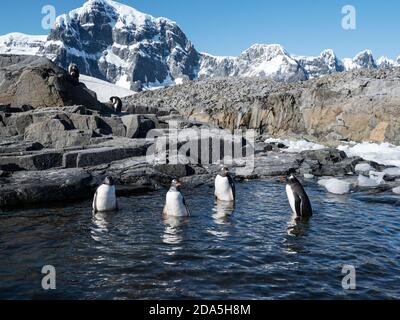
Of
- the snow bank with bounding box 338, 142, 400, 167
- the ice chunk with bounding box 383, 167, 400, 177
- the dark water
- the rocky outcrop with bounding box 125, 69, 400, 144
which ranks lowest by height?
the dark water

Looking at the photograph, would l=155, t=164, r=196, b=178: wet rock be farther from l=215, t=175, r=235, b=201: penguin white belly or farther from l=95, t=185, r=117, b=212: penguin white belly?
l=95, t=185, r=117, b=212: penguin white belly

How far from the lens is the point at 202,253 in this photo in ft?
31.6

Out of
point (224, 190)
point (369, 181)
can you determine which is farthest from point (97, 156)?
point (369, 181)

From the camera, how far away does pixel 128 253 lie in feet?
31.4

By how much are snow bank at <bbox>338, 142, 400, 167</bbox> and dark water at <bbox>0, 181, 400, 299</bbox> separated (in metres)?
10.5

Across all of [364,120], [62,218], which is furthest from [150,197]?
[364,120]

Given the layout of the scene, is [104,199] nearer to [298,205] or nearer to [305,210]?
[298,205]

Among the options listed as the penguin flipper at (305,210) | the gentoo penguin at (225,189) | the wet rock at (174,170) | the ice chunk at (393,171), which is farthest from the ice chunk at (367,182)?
the wet rock at (174,170)

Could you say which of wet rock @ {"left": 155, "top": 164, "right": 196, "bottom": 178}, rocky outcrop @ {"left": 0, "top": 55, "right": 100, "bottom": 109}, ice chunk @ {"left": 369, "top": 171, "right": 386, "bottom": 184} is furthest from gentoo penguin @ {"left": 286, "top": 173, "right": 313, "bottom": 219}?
rocky outcrop @ {"left": 0, "top": 55, "right": 100, "bottom": 109}

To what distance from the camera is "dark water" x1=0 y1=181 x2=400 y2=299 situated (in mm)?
7656

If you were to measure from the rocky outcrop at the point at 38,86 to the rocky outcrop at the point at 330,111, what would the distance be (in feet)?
66.4

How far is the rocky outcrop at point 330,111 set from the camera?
32.3 metres

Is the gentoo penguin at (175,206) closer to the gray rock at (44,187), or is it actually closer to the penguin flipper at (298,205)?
the penguin flipper at (298,205)
